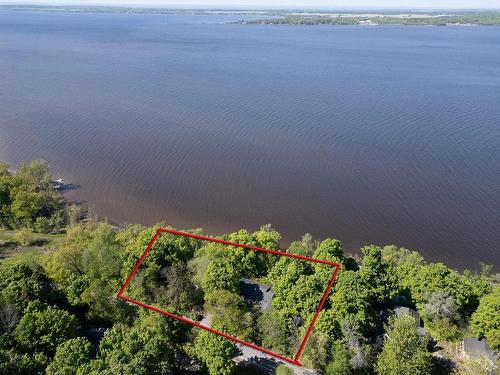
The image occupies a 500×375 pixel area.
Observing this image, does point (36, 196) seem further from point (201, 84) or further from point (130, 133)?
point (201, 84)

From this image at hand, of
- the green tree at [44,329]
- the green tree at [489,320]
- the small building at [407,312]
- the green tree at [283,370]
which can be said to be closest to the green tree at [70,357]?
the green tree at [44,329]

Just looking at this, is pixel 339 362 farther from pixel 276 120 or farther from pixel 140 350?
pixel 276 120

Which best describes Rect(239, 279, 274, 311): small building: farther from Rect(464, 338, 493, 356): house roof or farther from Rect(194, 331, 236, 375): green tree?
Rect(464, 338, 493, 356): house roof

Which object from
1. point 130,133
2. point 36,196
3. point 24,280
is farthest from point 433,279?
point 130,133

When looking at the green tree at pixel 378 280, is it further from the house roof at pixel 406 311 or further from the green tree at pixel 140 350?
the green tree at pixel 140 350

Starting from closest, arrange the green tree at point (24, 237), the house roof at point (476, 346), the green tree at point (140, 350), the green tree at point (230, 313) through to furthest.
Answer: the green tree at point (140, 350), the house roof at point (476, 346), the green tree at point (230, 313), the green tree at point (24, 237)

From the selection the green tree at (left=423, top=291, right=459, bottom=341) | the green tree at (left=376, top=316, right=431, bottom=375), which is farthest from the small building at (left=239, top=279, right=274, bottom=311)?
the green tree at (left=423, top=291, right=459, bottom=341)

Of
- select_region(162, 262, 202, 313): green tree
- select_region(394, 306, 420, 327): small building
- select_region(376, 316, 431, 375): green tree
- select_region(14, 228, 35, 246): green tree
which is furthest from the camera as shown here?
select_region(14, 228, 35, 246): green tree
